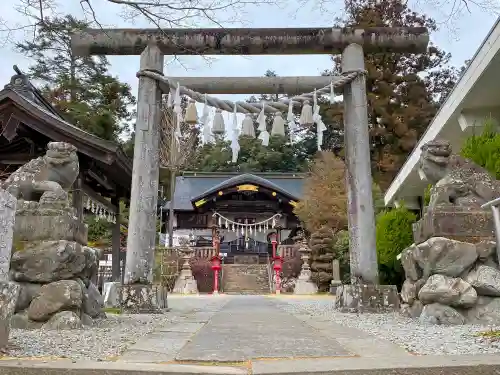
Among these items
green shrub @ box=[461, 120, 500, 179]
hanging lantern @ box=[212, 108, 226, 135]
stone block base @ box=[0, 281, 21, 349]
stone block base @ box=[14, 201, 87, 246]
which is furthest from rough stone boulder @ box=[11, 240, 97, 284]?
green shrub @ box=[461, 120, 500, 179]

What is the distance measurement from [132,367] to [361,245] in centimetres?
458

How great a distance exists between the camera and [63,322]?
12.4 feet

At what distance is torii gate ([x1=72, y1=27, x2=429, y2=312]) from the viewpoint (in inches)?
241

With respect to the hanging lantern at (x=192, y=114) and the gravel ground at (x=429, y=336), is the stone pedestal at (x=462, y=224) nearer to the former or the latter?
the gravel ground at (x=429, y=336)

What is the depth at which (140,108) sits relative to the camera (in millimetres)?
6426

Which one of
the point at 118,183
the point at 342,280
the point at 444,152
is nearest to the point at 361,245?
the point at 444,152

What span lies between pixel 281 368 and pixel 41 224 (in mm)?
3047

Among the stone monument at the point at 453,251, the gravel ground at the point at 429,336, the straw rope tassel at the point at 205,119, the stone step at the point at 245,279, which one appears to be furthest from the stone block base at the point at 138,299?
the stone step at the point at 245,279

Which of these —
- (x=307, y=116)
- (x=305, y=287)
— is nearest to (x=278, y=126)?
(x=307, y=116)

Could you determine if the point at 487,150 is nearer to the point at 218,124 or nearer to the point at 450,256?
the point at 450,256

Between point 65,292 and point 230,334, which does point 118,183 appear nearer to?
point 65,292

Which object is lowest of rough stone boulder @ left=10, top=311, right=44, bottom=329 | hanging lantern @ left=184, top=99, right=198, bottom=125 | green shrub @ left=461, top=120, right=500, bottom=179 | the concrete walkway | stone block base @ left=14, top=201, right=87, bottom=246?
the concrete walkway

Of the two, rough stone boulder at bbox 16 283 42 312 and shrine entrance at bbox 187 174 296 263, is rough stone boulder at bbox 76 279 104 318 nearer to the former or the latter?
rough stone boulder at bbox 16 283 42 312

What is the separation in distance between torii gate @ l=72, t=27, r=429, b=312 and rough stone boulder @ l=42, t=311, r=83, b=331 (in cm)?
213
